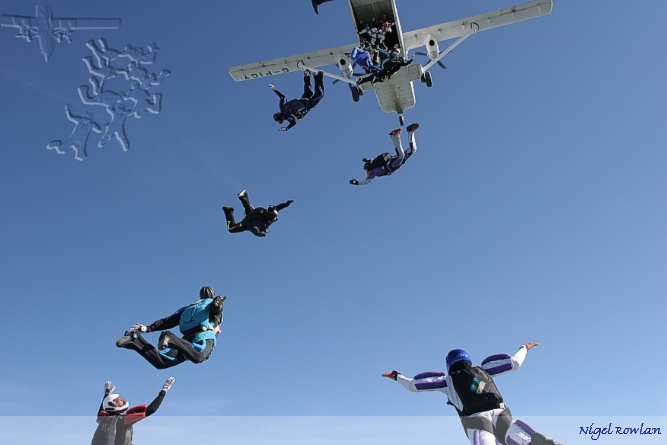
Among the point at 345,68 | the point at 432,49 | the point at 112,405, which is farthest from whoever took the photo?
the point at 345,68

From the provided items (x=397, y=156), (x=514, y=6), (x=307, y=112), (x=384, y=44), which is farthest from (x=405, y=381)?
(x=514, y=6)

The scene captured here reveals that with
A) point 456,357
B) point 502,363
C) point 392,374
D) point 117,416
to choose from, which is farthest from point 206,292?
point 502,363

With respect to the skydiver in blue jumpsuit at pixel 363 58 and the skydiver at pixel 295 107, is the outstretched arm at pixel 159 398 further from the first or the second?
the skydiver in blue jumpsuit at pixel 363 58

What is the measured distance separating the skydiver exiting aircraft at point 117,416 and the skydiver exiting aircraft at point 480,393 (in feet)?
12.1

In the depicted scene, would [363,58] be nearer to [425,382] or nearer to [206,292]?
[206,292]

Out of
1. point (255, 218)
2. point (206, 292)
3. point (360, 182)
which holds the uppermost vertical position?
point (360, 182)

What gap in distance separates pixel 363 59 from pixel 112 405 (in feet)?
37.6

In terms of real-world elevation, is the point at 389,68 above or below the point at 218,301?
above

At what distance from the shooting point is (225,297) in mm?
8695

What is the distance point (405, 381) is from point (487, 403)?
4.28 ft

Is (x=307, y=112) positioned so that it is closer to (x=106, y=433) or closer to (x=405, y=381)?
(x=405, y=381)

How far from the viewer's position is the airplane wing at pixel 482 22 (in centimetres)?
1680

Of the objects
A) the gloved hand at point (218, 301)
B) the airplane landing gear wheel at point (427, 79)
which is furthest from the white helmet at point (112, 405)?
the airplane landing gear wheel at point (427, 79)

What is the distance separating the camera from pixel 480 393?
21.5 ft
